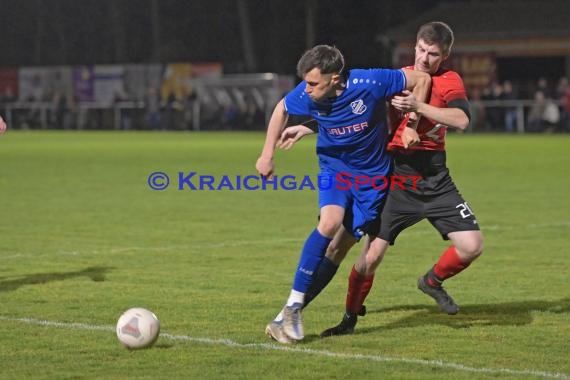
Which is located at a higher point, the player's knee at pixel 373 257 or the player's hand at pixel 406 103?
the player's hand at pixel 406 103

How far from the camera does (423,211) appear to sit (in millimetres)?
7910

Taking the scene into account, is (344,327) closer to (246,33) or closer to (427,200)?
(427,200)

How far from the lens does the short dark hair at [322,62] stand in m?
7.17

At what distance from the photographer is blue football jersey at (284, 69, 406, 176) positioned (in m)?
7.40

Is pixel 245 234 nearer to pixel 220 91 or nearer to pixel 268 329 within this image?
pixel 268 329

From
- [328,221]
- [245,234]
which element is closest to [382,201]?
[328,221]

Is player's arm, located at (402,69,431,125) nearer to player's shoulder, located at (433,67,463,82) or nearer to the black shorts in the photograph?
player's shoulder, located at (433,67,463,82)

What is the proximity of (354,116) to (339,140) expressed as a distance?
0.18 meters

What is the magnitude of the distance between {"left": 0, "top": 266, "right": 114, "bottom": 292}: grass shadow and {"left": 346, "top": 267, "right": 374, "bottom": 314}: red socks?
2980 millimetres

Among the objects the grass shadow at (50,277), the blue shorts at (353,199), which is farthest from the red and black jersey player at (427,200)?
the grass shadow at (50,277)

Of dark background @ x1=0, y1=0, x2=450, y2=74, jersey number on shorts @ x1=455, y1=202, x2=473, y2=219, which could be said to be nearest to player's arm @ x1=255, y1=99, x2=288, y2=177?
jersey number on shorts @ x1=455, y1=202, x2=473, y2=219

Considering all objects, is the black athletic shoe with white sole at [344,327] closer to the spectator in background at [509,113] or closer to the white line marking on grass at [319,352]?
the white line marking on grass at [319,352]

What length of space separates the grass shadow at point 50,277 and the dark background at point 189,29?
169 feet

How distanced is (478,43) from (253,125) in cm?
888
